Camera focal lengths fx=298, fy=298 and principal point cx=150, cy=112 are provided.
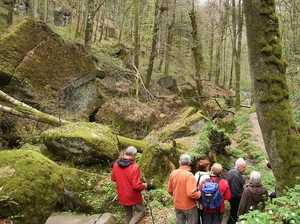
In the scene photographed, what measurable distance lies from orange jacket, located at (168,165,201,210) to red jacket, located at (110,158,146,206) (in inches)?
31.5

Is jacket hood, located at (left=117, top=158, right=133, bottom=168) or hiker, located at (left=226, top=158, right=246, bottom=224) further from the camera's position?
hiker, located at (left=226, top=158, right=246, bottom=224)

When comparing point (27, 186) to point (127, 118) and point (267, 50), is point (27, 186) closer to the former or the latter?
point (267, 50)

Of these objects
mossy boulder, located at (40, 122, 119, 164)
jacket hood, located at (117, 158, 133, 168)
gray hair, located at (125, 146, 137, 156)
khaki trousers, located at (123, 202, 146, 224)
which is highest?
gray hair, located at (125, 146, 137, 156)

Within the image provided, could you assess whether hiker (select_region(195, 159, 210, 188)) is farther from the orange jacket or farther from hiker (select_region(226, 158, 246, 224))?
hiker (select_region(226, 158, 246, 224))

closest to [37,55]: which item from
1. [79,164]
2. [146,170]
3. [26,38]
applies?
[26,38]

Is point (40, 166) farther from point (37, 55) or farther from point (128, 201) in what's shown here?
point (37, 55)

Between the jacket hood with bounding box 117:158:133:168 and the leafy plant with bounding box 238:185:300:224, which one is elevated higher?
the leafy plant with bounding box 238:185:300:224

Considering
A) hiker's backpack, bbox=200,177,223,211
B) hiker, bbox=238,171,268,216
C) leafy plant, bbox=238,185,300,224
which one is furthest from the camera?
hiker, bbox=238,171,268,216

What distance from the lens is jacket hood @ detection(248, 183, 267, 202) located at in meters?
5.69

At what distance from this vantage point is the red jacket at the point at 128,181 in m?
6.17

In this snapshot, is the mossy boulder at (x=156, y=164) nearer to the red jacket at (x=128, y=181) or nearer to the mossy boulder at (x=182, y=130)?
the red jacket at (x=128, y=181)

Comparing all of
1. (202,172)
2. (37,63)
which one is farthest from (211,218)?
(37,63)

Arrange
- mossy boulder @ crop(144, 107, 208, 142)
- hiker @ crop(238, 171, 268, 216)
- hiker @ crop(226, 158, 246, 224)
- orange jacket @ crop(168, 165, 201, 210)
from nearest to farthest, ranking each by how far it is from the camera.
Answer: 1. orange jacket @ crop(168, 165, 201, 210)
2. hiker @ crop(238, 171, 268, 216)
3. hiker @ crop(226, 158, 246, 224)
4. mossy boulder @ crop(144, 107, 208, 142)

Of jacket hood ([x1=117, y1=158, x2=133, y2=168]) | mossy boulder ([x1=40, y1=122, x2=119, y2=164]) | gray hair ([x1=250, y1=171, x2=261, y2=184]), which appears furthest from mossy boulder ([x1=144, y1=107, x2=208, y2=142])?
gray hair ([x1=250, y1=171, x2=261, y2=184])
